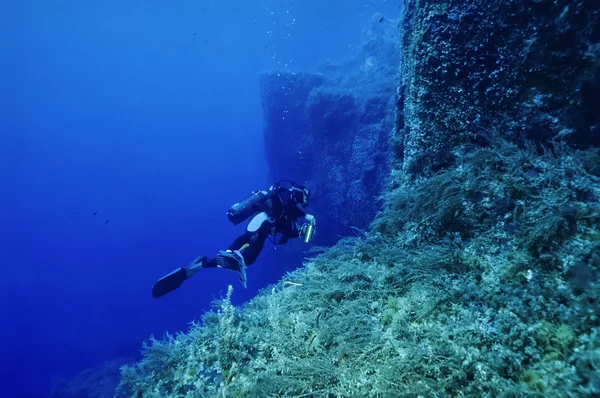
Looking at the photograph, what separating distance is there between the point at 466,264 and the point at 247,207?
15.0ft

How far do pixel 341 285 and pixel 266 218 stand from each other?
3.39m

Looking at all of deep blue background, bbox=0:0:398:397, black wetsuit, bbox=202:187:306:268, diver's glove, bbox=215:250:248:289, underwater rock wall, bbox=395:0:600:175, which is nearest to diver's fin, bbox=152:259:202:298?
diver's glove, bbox=215:250:248:289

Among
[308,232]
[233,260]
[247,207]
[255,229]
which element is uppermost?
[247,207]

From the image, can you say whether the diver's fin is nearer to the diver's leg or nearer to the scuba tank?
the diver's leg

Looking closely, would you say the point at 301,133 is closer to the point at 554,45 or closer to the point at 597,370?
the point at 554,45

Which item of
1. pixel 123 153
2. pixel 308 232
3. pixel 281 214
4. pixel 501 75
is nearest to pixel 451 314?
pixel 501 75

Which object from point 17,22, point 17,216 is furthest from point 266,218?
point 17,22

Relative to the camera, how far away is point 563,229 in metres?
2.22

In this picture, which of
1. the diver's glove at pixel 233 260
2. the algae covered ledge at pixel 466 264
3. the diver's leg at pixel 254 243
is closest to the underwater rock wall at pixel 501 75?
the algae covered ledge at pixel 466 264

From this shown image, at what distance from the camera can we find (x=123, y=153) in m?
119

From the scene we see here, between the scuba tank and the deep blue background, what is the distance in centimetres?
2015

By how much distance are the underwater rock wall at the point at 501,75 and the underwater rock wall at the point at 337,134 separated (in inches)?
344

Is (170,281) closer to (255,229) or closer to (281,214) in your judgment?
(255,229)

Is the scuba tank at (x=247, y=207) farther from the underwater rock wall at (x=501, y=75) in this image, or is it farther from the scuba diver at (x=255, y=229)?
the underwater rock wall at (x=501, y=75)
